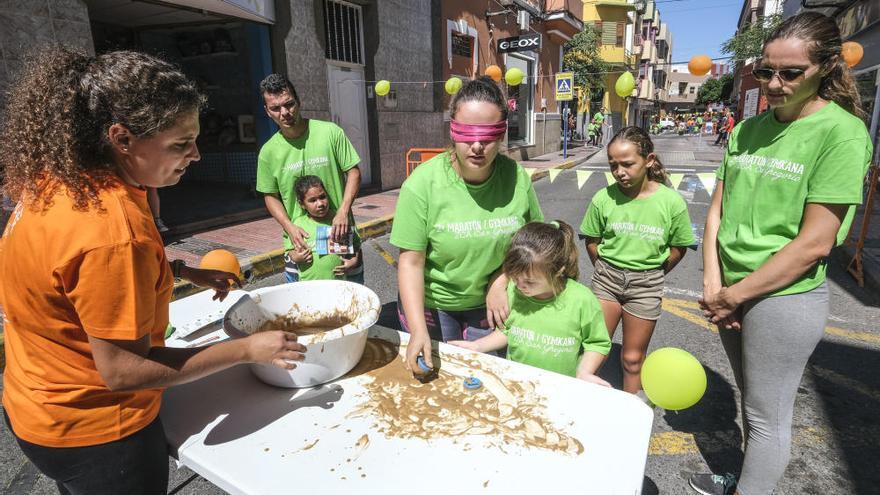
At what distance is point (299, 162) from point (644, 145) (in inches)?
89.6

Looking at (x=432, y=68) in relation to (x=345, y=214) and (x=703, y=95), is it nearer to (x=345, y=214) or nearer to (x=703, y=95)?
(x=345, y=214)

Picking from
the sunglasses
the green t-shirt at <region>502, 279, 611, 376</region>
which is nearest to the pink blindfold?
the green t-shirt at <region>502, 279, 611, 376</region>

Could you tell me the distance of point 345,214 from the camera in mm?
3465

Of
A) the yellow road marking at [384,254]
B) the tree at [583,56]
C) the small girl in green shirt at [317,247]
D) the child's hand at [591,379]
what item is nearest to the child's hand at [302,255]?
the small girl in green shirt at [317,247]

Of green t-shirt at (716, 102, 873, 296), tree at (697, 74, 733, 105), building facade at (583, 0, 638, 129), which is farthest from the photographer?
tree at (697, 74, 733, 105)

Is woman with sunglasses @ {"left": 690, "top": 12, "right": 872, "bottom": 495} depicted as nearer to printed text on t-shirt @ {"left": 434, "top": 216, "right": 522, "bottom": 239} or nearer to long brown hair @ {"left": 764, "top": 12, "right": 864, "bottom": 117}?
long brown hair @ {"left": 764, "top": 12, "right": 864, "bottom": 117}

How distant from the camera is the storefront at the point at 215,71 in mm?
8336

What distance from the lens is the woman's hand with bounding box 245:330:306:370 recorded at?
1433 millimetres

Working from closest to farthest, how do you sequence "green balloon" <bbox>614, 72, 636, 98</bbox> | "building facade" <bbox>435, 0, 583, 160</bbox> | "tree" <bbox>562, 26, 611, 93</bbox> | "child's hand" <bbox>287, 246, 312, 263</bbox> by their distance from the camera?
"child's hand" <bbox>287, 246, 312, 263</bbox>, "green balloon" <bbox>614, 72, 636, 98</bbox>, "building facade" <bbox>435, 0, 583, 160</bbox>, "tree" <bbox>562, 26, 611, 93</bbox>

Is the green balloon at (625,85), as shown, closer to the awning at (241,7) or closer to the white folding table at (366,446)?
the awning at (241,7)

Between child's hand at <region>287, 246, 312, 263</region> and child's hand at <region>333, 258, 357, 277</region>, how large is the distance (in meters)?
0.19

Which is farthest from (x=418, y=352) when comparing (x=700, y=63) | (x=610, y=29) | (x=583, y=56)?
(x=610, y=29)

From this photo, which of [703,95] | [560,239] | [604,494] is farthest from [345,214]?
[703,95]

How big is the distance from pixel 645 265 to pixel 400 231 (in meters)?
1.51
